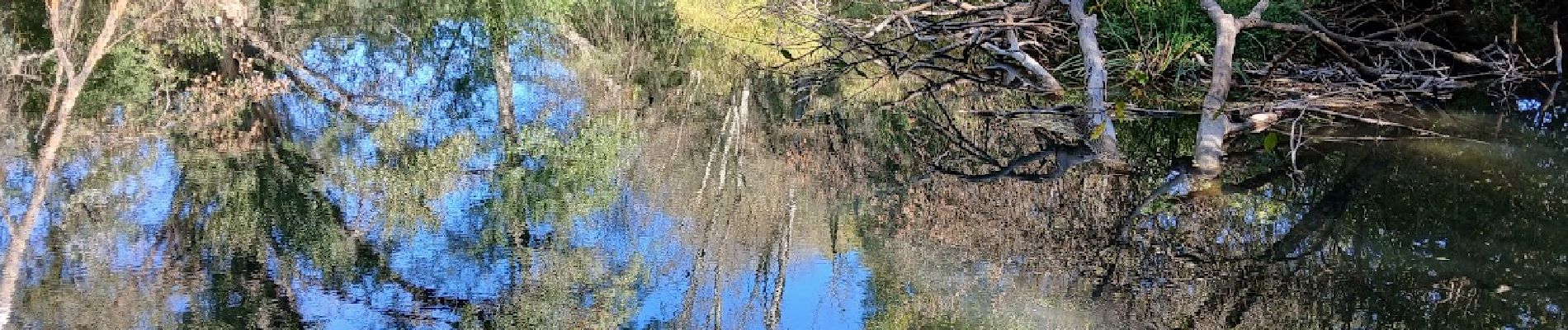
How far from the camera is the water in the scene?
381cm

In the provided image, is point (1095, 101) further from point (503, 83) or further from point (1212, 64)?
point (503, 83)

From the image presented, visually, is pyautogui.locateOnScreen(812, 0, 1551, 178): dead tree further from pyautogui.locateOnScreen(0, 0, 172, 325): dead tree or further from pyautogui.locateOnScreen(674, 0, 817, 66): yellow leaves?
pyautogui.locateOnScreen(0, 0, 172, 325): dead tree

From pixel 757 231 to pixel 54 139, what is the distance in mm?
3430

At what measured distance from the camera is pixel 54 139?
5656 mm

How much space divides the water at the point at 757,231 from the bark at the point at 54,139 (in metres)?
0.05

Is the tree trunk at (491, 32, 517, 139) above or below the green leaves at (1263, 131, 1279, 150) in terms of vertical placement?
above

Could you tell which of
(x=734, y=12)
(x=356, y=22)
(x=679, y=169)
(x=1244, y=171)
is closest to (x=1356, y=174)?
(x=1244, y=171)

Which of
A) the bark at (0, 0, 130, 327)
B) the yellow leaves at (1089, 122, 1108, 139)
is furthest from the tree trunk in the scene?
the yellow leaves at (1089, 122, 1108, 139)

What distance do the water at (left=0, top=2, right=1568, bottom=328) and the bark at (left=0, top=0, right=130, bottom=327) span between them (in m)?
0.05

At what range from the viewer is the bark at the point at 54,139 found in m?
3.90

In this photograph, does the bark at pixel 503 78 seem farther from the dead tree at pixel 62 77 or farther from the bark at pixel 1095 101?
the bark at pixel 1095 101

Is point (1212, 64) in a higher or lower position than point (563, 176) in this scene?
higher

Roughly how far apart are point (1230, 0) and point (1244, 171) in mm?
Answer: 2810

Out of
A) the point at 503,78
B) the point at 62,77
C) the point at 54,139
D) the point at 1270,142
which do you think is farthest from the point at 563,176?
the point at 62,77
